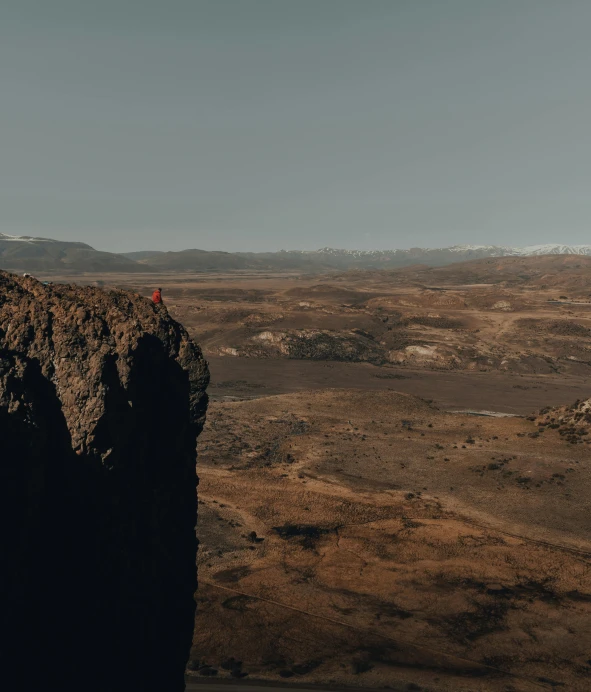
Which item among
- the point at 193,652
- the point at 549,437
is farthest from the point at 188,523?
the point at 549,437

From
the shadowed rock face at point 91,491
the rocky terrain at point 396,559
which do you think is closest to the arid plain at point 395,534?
the rocky terrain at point 396,559

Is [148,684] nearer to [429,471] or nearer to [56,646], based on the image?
[56,646]

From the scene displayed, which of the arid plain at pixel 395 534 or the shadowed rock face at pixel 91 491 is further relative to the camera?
the arid plain at pixel 395 534

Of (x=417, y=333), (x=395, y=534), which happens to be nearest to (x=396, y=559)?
(x=395, y=534)

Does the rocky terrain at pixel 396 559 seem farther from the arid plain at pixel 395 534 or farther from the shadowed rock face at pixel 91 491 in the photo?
the shadowed rock face at pixel 91 491

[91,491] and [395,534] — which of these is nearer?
[91,491]

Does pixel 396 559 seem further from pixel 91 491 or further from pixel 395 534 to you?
pixel 91 491
